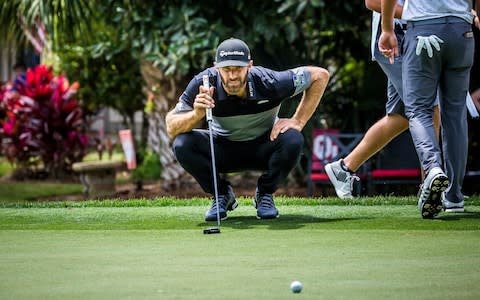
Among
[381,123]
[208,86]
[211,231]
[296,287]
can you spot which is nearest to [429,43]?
[381,123]

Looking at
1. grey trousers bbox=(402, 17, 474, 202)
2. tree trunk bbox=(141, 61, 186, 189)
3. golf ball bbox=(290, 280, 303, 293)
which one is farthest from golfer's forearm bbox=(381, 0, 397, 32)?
tree trunk bbox=(141, 61, 186, 189)

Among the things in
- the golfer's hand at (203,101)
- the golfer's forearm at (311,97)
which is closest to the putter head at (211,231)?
the golfer's hand at (203,101)

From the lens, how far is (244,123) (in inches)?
327

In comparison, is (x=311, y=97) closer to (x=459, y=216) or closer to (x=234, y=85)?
(x=234, y=85)

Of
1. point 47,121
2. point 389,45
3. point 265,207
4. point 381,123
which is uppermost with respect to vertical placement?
point 389,45

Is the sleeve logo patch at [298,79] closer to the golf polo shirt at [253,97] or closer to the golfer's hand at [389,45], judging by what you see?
the golf polo shirt at [253,97]

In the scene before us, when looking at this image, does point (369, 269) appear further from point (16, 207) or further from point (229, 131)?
point (16, 207)

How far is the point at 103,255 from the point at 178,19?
7840 millimetres

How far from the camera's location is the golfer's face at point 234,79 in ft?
25.8

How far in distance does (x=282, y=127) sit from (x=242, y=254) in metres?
1.95

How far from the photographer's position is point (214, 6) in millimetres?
14398

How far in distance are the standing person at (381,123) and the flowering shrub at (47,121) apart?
9.80 meters

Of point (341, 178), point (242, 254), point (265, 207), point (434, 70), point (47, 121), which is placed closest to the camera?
point (242, 254)

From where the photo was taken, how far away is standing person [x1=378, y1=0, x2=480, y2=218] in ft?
25.9
